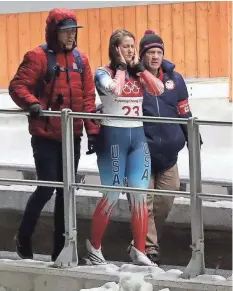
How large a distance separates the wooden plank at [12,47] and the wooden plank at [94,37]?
0.94 meters

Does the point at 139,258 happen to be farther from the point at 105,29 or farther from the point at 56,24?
the point at 105,29

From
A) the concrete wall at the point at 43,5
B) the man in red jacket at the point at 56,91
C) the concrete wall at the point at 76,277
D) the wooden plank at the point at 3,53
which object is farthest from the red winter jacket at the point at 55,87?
the wooden plank at the point at 3,53

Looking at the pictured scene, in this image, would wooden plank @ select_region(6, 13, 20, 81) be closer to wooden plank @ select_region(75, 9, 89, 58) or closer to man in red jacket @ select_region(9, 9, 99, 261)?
wooden plank @ select_region(75, 9, 89, 58)

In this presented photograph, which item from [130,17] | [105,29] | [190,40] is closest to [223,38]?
[190,40]

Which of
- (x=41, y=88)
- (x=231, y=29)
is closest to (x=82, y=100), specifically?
(x=41, y=88)

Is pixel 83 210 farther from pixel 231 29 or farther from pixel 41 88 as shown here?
pixel 231 29

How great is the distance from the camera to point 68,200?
6320 mm

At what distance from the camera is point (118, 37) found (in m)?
6.42

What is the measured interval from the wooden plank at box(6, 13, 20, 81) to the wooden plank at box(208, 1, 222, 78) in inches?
95.1

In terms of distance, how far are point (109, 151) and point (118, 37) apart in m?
0.70

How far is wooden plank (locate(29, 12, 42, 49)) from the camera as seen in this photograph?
42.3ft

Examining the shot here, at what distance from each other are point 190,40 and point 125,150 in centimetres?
675

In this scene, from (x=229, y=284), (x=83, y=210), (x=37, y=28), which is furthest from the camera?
(x=37, y=28)

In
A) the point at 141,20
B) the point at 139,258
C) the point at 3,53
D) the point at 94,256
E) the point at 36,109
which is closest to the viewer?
the point at 36,109
